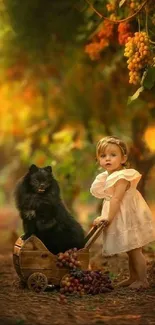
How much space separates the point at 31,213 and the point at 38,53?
2.85 m

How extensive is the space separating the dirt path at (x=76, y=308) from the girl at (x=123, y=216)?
28cm

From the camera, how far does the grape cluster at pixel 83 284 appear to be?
4.72 m

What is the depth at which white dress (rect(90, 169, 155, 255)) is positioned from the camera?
16.0 feet

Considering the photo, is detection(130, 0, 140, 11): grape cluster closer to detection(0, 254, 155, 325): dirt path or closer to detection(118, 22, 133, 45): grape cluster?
detection(118, 22, 133, 45): grape cluster

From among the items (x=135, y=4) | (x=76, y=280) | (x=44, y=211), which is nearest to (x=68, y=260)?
(x=76, y=280)

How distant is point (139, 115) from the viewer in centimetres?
750

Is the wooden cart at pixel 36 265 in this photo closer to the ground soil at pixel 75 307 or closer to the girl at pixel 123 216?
the ground soil at pixel 75 307

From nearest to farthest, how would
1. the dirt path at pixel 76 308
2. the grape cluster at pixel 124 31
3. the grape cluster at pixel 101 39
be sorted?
1. the dirt path at pixel 76 308
2. the grape cluster at pixel 124 31
3. the grape cluster at pixel 101 39

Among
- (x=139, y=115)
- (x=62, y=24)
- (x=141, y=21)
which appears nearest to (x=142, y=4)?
(x=141, y=21)

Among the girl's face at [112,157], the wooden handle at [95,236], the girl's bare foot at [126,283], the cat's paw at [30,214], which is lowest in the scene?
the girl's bare foot at [126,283]

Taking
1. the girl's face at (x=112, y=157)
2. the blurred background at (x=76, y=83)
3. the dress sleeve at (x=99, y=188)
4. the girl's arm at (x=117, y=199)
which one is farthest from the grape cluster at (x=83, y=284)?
the blurred background at (x=76, y=83)

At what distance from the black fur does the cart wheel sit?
23 centimetres

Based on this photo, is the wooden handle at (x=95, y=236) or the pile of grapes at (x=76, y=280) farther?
the wooden handle at (x=95, y=236)

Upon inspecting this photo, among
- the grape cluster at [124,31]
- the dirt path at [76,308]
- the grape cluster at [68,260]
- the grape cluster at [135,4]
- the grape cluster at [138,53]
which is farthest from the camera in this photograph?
the grape cluster at [124,31]
